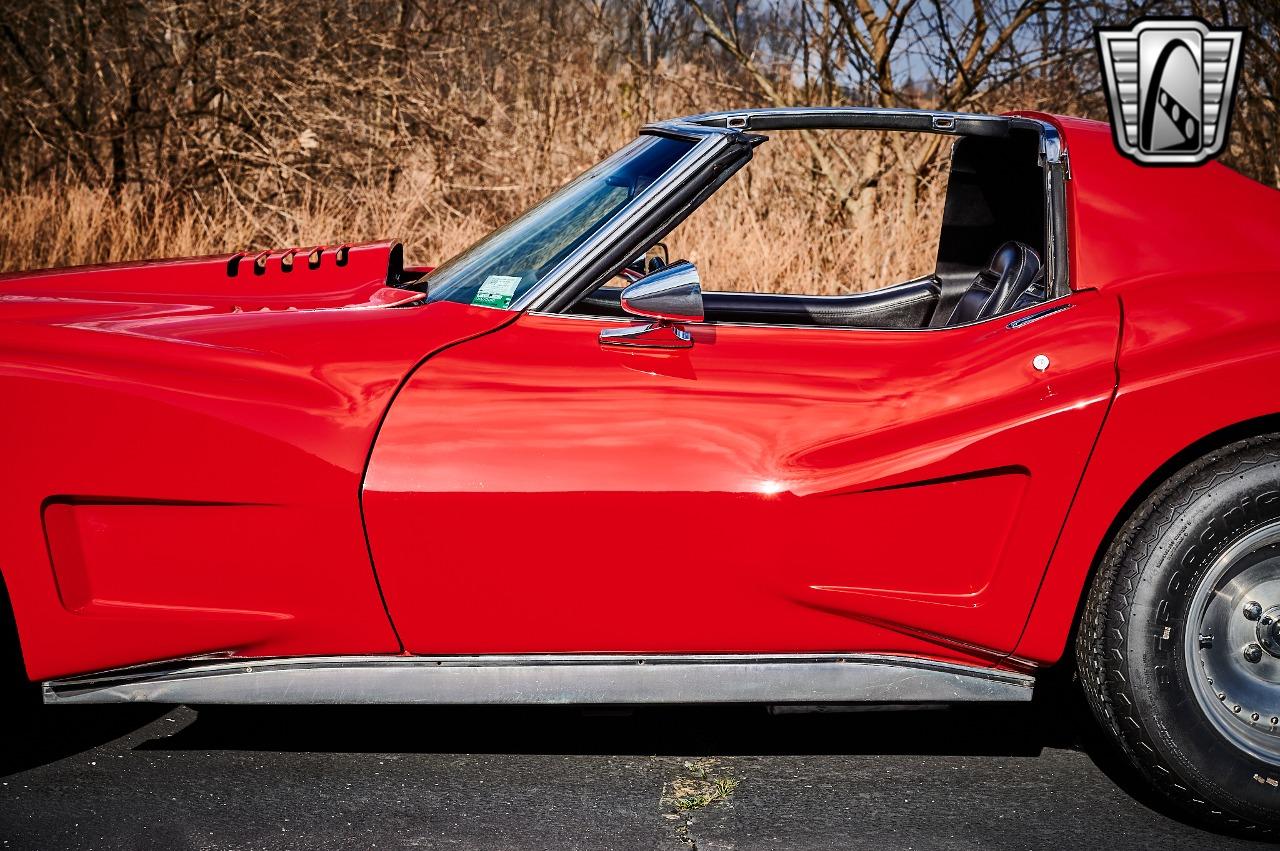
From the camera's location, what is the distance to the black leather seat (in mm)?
3055

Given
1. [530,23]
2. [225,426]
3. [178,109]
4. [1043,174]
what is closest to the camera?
[225,426]

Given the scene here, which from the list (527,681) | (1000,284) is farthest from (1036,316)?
(527,681)

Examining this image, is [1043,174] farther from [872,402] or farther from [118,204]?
[118,204]

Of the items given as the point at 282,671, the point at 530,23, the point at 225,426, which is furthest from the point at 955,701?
the point at 530,23

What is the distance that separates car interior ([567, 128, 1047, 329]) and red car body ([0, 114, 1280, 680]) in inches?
15.2

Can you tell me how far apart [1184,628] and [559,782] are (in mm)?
1396

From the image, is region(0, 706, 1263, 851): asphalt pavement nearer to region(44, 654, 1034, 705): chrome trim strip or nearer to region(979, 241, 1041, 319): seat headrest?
region(44, 654, 1034, 705): chrome trim strip

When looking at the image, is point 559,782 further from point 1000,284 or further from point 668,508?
point 1000,284

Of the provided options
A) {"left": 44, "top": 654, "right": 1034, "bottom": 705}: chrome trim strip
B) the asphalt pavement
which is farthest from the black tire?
{"left": 44, "top": 654, "right": 1034, "bottom": 705}: chrome trim strip

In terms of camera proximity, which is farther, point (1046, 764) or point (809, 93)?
point (809, 93)

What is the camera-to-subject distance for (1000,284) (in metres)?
3.10

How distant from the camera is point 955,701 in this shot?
106 inches

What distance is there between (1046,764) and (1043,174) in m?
1.40

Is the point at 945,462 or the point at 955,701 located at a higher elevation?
the point at 945,462
